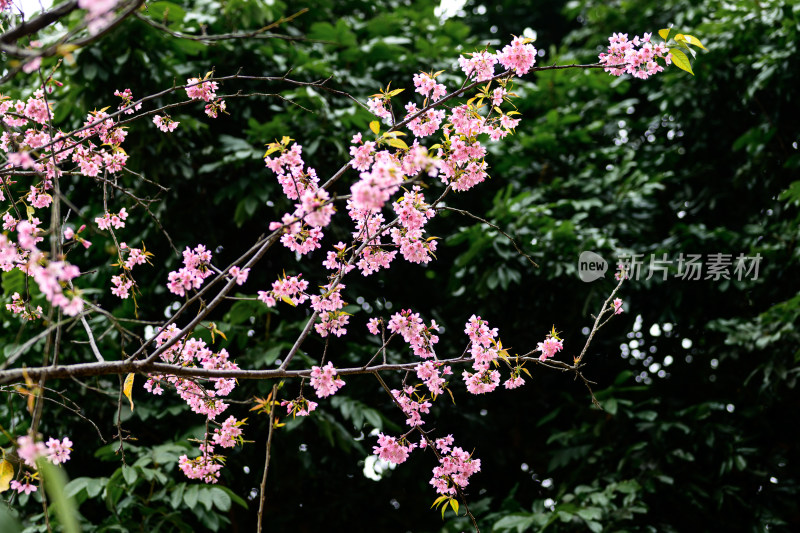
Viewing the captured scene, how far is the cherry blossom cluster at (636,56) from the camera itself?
5.48 ft

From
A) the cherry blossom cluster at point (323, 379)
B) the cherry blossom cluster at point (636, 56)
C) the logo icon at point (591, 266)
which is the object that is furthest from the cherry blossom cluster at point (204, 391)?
the logo icon at point (591, 266)

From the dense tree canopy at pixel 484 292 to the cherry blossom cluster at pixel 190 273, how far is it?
3.24ft

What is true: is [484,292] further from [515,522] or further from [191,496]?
[191,496]

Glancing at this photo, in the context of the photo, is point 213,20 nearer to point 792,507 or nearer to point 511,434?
point 511,434

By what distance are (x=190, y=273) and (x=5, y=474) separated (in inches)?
20.9

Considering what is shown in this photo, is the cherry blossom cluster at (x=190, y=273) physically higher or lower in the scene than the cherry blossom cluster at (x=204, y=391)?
higher

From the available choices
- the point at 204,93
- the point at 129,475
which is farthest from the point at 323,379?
the point at 129,475

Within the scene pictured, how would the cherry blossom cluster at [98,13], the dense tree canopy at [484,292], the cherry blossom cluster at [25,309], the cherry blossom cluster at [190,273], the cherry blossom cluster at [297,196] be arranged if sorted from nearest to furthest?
the cherry blossom cluster at [98,13]
the cherry blossom cluster at [297,196]
the cherry blossom cluster at [190,273]
the cherry blossom cluster at [25,309]
the dense tree canopy at [484,292]

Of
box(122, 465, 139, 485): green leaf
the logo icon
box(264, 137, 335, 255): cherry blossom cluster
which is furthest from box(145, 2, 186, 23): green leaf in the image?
the logo icon

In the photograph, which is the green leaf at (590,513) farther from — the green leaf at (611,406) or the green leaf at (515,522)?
the green leaf at (611,406)

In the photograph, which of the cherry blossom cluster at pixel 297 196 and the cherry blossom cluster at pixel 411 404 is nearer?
the cherry blossom cluster at pixel 297 196

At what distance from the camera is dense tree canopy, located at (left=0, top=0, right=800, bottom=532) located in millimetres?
2828

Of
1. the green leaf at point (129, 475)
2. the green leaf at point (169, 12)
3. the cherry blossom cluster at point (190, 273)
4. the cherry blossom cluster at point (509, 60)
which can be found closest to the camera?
the cherry blossom cluster at point (190, 273)

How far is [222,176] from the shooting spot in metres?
3.14
